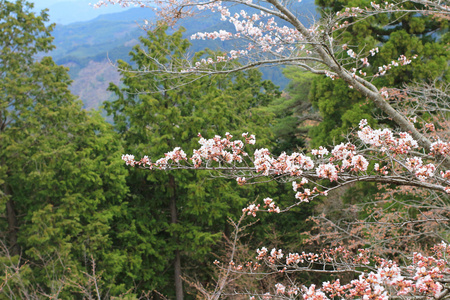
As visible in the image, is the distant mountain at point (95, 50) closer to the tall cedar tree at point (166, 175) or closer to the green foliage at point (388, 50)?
the tall cedar tree at point (166, 175)

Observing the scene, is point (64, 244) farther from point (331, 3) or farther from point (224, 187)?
point (331, 3)

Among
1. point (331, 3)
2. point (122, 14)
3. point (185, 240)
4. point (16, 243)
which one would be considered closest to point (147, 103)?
point (185, 240)

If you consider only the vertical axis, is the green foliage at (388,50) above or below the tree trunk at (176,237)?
above

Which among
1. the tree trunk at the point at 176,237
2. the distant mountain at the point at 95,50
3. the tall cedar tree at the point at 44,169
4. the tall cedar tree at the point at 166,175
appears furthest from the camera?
the distant mountain at the point at 95,50

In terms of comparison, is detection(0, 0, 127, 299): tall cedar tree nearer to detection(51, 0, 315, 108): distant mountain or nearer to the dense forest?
the dense forest

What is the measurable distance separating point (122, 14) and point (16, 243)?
197364mm

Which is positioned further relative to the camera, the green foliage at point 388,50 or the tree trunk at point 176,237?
the tree trunk at point 176,237

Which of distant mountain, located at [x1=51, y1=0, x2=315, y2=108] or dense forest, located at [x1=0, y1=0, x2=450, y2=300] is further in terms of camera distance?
distant mountain, located at [x1=51, y1=0, x2=315, y2=108]

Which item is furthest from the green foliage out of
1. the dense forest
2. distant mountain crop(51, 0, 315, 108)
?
distant mountain crop(51, 0, 315, 108)

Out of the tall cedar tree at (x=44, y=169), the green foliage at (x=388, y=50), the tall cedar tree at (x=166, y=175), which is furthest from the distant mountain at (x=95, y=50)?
the tall cedar tree at (x=44, y=169)

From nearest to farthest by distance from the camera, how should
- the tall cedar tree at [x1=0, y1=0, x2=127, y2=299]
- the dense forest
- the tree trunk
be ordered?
the dense forest, the tall cedar tree at [x1=0, y1=0, x2=127, y2=299], the tree trunk

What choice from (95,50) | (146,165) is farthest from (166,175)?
(95,50)

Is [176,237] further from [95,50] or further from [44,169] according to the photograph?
[95,50]

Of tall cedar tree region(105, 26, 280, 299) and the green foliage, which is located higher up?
the green foliage
